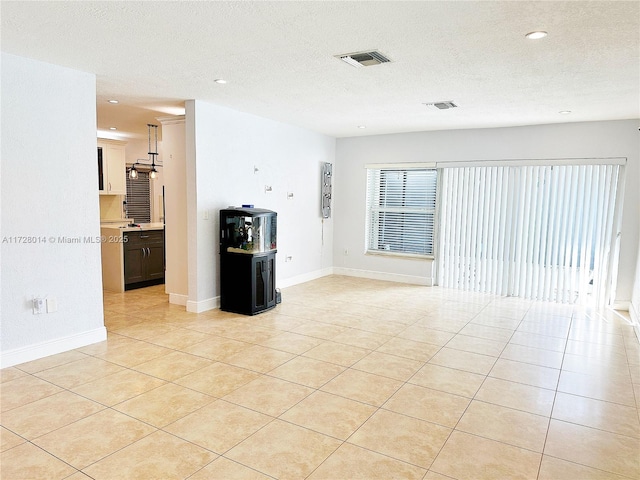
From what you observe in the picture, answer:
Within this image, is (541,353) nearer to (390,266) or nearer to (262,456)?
(262,456)

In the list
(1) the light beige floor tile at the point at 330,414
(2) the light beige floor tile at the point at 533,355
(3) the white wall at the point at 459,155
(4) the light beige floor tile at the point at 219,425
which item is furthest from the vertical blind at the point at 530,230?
(4) the light beige floor tile at the point at 219,425

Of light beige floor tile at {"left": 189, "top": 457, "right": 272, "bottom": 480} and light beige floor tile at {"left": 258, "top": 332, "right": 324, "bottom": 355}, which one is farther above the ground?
light beige floor tile at {"left": 258, "top": 332, "right": 324, "bottom": 355}

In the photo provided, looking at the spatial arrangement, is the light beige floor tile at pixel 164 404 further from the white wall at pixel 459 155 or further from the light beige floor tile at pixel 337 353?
the white wall at pixel 459 155

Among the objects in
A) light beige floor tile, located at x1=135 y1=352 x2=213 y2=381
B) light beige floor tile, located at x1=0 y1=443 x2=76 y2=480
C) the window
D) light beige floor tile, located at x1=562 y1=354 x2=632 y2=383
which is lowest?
Result: light beige floor tile, located at x1=0 y1=443 x2=76 y2=480

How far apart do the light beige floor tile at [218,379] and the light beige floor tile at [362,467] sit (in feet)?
3.55

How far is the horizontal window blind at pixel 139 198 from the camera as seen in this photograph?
8.90 m

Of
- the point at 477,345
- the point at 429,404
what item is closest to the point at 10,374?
the point at 429,404

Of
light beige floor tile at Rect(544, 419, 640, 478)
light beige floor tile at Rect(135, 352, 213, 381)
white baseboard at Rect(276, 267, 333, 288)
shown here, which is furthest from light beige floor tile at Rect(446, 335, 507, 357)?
white baseboard at Rect(276, 267, 333, 288)

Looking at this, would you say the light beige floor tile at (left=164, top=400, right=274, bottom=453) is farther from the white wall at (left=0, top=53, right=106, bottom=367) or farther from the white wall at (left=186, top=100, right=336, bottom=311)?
the white wall at (left=186, top=100, right=336, bottom=311)

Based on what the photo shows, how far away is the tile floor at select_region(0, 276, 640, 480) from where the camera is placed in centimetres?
229

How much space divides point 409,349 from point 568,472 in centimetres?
188

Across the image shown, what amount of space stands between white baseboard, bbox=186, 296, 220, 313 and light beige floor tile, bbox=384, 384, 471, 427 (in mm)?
2862

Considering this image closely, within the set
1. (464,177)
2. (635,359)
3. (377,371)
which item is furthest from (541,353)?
(464,177)

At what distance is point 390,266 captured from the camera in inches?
293
